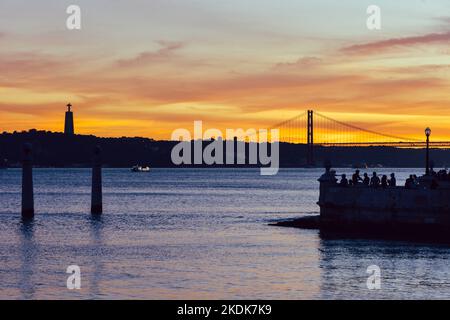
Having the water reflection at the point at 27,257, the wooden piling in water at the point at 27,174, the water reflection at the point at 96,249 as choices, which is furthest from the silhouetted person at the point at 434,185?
the wooden piling in water at the point at 27,174

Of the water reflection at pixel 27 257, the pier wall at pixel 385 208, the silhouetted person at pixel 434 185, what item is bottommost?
the water reflection at pixel 27 257

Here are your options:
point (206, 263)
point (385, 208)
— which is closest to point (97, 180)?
point (385, 208)

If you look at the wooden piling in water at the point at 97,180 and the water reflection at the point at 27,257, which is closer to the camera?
the water reflection at the point at 27,257

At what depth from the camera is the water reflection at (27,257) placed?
28.0 meters

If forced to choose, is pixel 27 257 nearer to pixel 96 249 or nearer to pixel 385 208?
pixel 96 249

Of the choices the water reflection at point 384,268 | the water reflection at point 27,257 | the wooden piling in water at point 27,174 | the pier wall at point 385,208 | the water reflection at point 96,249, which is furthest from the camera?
the wooden piling in water at point 27,174

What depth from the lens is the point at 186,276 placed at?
3069 centimetres

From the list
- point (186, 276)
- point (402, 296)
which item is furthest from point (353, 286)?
point (186, 276)

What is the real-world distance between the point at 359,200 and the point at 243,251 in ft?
19.9

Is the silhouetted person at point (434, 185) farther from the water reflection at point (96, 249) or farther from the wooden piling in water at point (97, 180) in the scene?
the wooden piling in water at point (97, 180)

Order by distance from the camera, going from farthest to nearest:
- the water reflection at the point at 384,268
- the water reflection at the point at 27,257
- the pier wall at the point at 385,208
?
1. the pier wall at the point at 385,208
2. the water reflection at the point at 27,257
3. the water reflection at the point at 384,268

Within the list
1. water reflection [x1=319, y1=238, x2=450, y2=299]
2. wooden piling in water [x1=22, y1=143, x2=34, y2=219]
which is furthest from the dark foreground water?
wooden piling in water [x1=22, y1=143, x2=34, y2=219]

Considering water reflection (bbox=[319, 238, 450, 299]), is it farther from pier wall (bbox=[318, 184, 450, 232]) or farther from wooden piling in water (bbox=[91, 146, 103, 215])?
wooden piling in water (bbox=[91, 146, 103, 215])

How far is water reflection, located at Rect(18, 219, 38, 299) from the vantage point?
28.0 m
